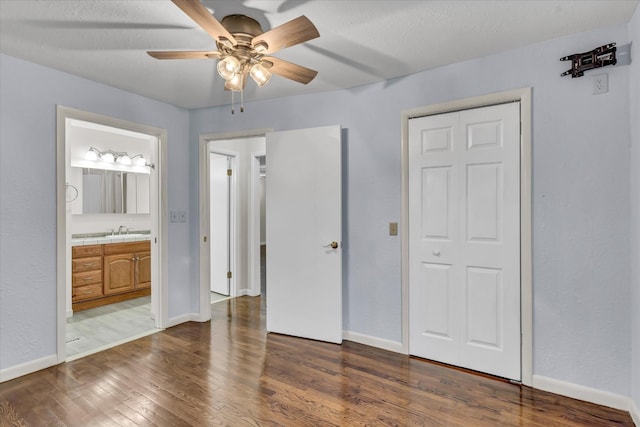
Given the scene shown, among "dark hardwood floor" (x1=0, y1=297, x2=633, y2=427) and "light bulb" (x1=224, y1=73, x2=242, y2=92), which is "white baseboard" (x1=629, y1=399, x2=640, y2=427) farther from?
"light bulb" (x1=224, y1=73, x2=242, y2=92)

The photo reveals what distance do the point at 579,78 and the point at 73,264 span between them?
519 centimetres

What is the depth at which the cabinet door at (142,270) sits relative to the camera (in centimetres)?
464

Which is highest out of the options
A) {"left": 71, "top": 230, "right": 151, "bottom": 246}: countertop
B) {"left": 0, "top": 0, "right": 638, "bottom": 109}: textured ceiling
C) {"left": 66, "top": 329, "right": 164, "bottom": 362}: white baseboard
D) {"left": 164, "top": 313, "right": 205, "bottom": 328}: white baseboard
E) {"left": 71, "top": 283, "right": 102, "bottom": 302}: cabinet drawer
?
{"left": 0, "top": 0, "right": 638, "bottom": 109}: textured ceiling

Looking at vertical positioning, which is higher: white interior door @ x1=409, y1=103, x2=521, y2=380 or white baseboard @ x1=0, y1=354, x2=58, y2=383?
white interior door @ x1=409, y1=103, x2=521, y2=380

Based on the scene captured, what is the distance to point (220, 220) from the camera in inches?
188

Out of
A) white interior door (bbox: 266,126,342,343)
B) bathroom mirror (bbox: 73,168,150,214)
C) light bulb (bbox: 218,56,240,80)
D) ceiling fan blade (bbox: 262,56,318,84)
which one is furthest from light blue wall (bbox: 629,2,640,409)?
bathroom mirror (bbox: 73,168,150,214)

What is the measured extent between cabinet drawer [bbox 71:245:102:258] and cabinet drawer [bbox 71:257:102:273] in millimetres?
57

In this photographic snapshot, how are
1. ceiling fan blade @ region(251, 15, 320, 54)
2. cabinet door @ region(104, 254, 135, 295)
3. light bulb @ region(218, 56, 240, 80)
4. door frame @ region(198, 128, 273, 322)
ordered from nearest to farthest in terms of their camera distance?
ceiling fan blade @ region(251, 15, 320, 54) < light bulb @ region(218, 56, 240, 80) < door frame @ region(198, 128, 273, 322) < cabinet door @ region(104, 254, 135, 295)

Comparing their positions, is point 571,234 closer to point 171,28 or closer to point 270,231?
point 270,231

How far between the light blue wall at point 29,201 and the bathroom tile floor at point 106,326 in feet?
1.37

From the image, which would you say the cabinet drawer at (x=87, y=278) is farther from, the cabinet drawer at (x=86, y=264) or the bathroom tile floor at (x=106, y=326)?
the bathroom tile floor at (x=106, y=326)

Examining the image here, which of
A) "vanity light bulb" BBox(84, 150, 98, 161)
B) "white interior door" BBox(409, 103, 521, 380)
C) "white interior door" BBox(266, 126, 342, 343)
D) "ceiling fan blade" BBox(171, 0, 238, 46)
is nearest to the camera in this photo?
"ceiling fan blade" BBox(171, 0, 238, 46)

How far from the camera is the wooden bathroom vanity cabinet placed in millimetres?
4047

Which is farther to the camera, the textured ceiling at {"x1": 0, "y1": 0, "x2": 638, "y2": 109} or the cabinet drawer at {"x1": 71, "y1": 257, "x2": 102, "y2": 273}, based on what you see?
the cabinet drawer at {"x1": 71, "y1": 257, "x2": 102, "y2": 273}
